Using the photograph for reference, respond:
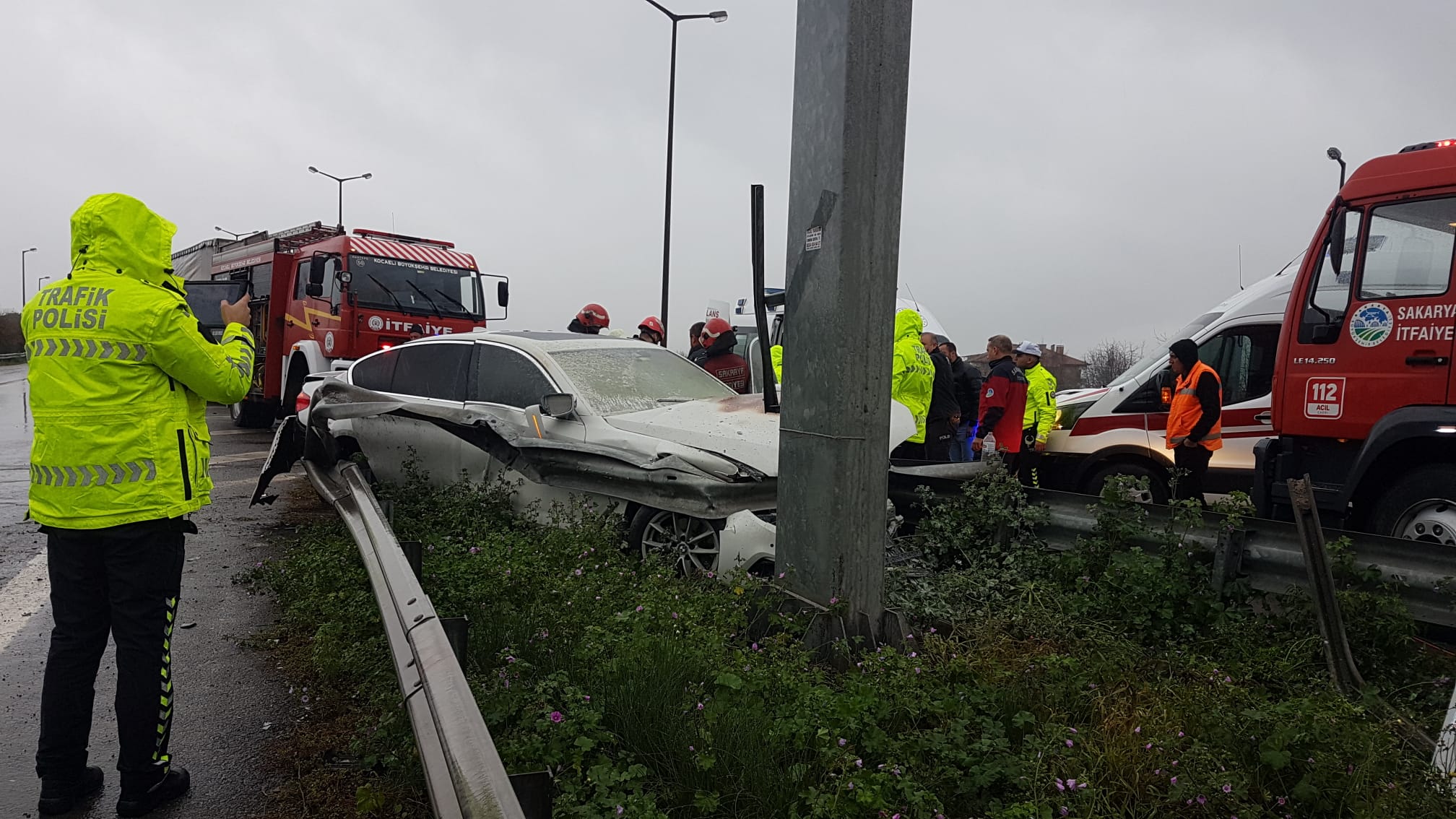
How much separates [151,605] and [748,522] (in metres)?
2.77

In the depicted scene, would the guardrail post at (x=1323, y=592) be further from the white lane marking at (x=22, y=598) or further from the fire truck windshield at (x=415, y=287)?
the fire truck windshield at (x=415, y=287)

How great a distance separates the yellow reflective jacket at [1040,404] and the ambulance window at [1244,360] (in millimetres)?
1328

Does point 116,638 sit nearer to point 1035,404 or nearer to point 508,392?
point 508,392

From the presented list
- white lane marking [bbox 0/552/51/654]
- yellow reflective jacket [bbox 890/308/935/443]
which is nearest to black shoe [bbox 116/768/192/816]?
white lane marking [bbox 0/552/51/654]

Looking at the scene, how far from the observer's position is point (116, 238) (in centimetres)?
320

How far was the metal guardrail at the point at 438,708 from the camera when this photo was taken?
1983mm

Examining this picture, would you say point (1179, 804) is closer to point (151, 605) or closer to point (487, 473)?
point (151, 605)

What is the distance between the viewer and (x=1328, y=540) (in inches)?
169

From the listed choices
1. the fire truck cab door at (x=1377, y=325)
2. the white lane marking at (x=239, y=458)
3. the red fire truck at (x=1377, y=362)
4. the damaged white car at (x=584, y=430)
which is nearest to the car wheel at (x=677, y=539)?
the damaged white car at (x=584, y=430)

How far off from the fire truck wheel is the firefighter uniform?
2844mm

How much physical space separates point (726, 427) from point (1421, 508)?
3.94 meters

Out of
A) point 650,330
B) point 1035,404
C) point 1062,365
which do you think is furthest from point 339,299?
point 1062,365

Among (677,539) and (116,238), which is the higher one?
(116,238)

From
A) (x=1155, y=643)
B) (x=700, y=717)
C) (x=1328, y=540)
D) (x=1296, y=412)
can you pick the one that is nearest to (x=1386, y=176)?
(x=1296, y=412)
